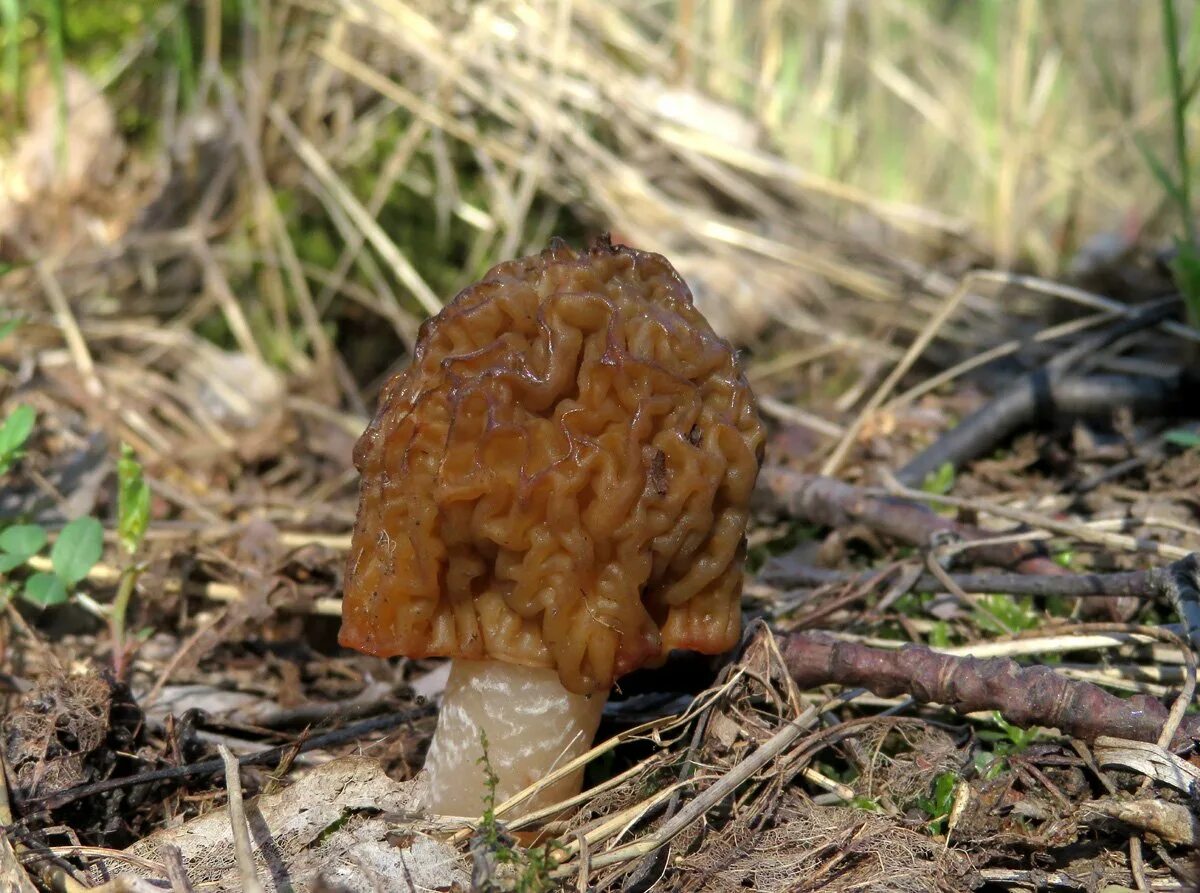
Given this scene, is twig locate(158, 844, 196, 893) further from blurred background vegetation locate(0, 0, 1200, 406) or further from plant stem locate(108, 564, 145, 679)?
blurred background vegetation locate(0, 0, 1200, 406)

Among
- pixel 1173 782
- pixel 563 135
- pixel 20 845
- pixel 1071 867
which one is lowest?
pixel 20 845

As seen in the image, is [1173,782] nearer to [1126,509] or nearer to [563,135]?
[1126,509]

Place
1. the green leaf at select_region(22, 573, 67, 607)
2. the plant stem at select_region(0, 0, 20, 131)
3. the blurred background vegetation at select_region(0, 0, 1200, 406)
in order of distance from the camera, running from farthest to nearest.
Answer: the blurred background vegetation at select_region(0, 0, 1200, 406) < the plant stem at select_region(0, 0, 20, 131) < the green leaf at select_region(22, 573, 67, 607)

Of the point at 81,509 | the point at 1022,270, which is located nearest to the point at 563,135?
Result: the point at 1022,270

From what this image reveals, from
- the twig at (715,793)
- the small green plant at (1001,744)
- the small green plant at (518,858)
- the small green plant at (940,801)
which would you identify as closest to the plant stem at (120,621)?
the small green plant at (518,858)

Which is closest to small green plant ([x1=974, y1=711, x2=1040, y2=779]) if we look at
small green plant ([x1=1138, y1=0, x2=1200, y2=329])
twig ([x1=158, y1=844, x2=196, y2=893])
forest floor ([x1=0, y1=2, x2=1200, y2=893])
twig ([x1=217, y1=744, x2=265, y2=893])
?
forest floor ([x1=0, y1=2, x2=1200, y2=893])
